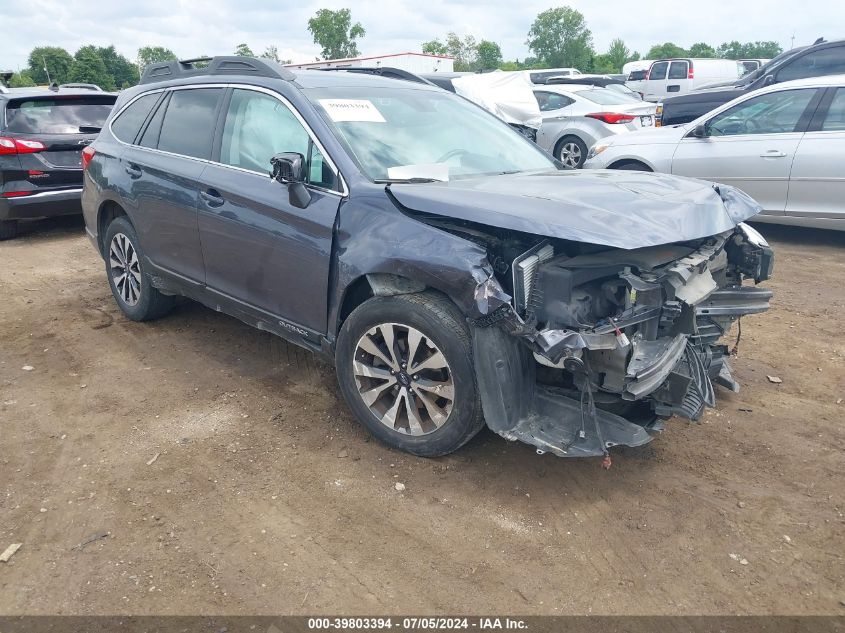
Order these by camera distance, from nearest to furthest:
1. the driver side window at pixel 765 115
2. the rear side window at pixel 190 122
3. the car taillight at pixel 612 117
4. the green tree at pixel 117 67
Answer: the rear side window at pixel 190 122, the driver side window at pixel 765 115, the car taillight at pixel 612 117, the green tree at pixel 117 67

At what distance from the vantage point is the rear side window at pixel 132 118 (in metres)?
5.16

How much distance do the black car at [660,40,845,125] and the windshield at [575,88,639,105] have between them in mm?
1636

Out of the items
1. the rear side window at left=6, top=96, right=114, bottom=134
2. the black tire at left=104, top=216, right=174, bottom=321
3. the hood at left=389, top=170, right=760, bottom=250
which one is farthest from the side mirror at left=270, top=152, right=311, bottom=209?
the rear side window at left=6, top=96, right=114, bottom=134

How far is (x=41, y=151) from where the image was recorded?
8.05 meters

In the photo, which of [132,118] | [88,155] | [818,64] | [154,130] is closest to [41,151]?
[88,155]

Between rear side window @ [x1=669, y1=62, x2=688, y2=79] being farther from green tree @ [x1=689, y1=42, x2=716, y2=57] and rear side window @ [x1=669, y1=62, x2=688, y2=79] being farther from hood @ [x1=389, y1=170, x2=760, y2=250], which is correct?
green tree @ [x1=689, y1=42, x2=716, y2=57]

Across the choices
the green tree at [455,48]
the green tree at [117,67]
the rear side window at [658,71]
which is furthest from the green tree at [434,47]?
the rear side window at [658,71]

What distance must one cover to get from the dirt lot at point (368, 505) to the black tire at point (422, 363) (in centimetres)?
14

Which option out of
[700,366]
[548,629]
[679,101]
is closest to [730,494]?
[700,366]

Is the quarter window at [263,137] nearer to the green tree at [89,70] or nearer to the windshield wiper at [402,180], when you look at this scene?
the windshield wiper at [402,180]

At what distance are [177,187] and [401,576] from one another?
3.02 metres

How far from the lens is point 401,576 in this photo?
271 centimetres

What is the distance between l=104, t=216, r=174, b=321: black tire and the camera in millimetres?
5168

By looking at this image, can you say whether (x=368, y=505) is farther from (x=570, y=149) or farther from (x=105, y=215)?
(x=570, y=149)
